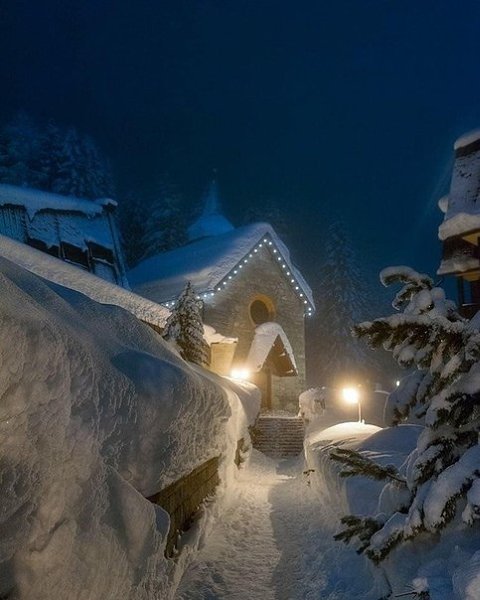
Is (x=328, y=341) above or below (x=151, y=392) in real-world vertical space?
below

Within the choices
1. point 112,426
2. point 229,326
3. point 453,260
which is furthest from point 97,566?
point 229,326

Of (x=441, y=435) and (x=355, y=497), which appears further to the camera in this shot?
(x=355, y=497)

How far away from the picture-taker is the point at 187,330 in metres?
13.7

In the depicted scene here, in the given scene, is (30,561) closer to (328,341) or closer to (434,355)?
(434,355)

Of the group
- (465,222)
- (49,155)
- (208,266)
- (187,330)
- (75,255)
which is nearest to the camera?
Result: (465,222)

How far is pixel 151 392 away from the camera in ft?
11.0

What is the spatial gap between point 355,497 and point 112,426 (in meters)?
3.82

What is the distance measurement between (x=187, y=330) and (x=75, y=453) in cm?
1138

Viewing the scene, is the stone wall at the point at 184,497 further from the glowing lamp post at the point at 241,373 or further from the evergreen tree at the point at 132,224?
the evergreen tree at the point at 132,224

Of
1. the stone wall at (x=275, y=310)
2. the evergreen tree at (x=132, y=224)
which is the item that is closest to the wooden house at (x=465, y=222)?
the stone wall at (x=275, y=310)

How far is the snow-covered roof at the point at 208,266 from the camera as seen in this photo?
20.8 metres

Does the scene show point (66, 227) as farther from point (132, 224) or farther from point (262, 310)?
point (132, 224)

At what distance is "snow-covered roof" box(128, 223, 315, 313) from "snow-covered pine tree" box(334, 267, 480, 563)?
1732 cm

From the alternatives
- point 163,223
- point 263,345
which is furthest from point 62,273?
point 163,223
